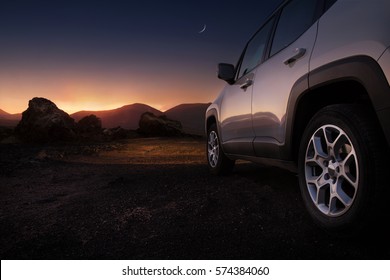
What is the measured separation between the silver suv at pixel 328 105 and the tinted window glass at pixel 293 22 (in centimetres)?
1

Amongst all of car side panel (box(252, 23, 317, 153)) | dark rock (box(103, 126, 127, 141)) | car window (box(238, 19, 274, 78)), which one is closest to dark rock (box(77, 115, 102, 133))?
dark rock (box(103, 126, 127, 141))

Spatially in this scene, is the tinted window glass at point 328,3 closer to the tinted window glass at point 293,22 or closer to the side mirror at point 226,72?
the tinted window glass at point 293,22

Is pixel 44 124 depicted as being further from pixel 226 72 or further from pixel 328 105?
pixel 328 105

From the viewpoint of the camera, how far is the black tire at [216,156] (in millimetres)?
4602

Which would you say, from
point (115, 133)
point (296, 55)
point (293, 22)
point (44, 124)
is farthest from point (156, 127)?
point (296, 55)

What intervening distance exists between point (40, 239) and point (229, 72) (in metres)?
2.97

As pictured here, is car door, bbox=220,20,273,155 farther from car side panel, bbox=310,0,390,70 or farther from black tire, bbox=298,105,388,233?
car side panel, bbox=310,0,390,70

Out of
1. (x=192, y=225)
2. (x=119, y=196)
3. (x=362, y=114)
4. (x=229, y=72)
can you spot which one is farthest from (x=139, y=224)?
(x=229, y=72)

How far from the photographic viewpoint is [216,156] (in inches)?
190

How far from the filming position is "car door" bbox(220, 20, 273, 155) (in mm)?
3438

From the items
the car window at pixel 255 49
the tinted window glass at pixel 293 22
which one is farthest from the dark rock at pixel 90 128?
the tinted window glass at pixel 293 22

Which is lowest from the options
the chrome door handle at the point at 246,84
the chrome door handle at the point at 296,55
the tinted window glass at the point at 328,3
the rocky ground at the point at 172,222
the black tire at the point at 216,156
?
the rocky ground at the point at 172,222

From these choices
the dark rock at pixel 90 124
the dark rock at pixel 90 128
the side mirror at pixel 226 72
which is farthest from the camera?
the dark rock at pixel 90 124

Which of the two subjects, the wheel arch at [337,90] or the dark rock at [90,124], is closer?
the wheel arch at [337,90]
